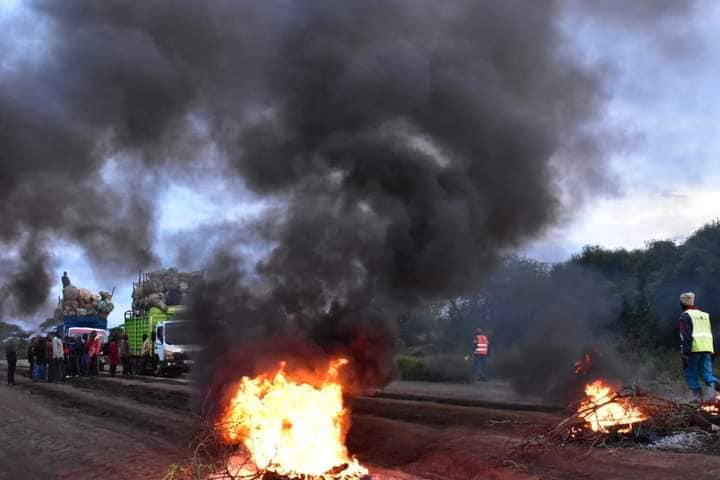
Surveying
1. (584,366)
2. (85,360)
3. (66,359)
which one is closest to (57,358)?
(85,360)

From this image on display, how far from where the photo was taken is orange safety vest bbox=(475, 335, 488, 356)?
2112 centimetres

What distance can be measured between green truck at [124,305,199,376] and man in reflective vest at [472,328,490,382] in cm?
1230

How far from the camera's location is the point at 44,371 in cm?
3166

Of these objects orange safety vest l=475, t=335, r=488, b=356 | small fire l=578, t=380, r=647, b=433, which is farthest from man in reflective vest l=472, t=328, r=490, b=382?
small fire l=578, t=380, r=647, b=433

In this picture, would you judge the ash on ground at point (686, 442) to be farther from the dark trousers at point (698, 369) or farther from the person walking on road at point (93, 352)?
the person walking on road at point (93, 352)

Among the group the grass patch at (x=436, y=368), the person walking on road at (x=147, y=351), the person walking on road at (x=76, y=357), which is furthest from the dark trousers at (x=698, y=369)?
the person walking on road at (x=76, y=357)

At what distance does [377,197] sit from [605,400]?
4851 mm

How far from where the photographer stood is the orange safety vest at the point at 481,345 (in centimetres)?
2112

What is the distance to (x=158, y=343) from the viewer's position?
3175 cm

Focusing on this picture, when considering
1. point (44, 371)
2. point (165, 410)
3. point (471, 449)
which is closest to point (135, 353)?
point (44, 371)

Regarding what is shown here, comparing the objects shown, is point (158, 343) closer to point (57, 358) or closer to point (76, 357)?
point (76, 357)

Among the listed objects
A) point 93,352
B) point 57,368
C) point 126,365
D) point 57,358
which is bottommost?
point 126,365

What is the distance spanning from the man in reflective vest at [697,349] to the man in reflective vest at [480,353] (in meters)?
9.51

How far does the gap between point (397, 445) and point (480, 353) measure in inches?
414
